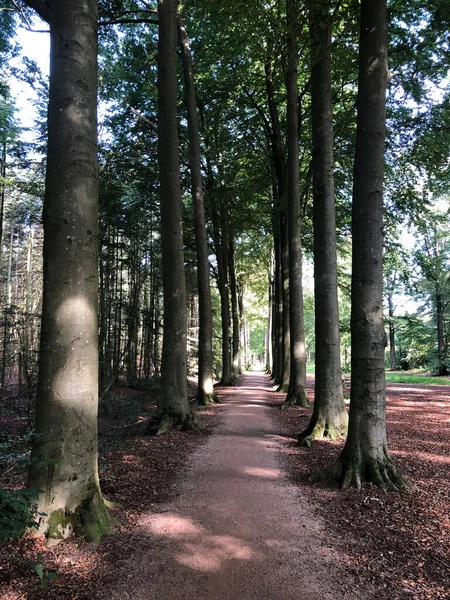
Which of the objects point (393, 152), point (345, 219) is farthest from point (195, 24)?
point (345, 219)

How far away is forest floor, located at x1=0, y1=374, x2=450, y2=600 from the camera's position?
3.04 meters

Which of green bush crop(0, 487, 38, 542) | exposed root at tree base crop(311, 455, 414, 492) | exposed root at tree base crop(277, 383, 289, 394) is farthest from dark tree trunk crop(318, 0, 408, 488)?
exposed root at tree base crop(277, 383, 289, 394)

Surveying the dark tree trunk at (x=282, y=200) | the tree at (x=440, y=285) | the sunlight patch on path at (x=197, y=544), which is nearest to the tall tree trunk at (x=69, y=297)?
the sunlight patch on path at (x=197, y=544)

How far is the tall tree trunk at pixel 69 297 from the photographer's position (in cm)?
373

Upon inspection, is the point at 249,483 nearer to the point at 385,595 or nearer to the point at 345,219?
the point at 385,595

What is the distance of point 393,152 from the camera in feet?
37.6

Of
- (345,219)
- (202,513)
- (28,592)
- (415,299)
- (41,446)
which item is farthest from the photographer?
(415,299)

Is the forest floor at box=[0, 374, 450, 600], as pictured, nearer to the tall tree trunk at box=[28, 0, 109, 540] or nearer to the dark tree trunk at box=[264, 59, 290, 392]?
the tall tree trunk at box=[28, 0, 109, 540]

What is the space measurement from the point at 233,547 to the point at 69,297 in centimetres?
278

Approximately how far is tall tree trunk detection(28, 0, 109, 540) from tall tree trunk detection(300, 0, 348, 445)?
4782 mm

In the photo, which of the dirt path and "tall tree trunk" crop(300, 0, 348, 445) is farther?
"tall tree trunk" crop(300, 0, 348, 445)

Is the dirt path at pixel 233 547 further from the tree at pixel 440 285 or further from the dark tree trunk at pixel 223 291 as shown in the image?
the tree at pixel 440 285

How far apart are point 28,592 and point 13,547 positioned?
0.57m

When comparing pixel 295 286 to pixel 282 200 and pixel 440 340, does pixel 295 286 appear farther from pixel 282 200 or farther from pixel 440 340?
pixel 440 340
